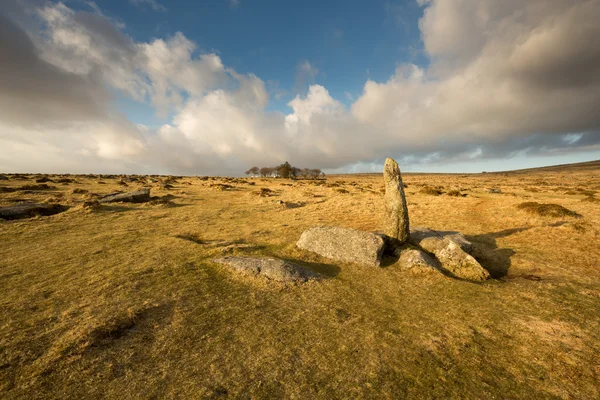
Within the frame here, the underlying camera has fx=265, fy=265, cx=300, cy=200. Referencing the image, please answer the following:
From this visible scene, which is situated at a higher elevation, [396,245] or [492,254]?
[396,245]

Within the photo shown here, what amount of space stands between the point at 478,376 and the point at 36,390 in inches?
343

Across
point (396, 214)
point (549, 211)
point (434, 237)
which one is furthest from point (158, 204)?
point (549, 211)

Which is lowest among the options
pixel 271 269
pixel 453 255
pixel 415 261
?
pixel 415 261

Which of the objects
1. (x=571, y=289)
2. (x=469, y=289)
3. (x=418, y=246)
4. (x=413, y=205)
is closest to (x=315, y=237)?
(x=418, y=246)

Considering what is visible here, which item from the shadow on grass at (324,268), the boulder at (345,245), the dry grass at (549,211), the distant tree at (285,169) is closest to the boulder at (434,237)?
the boulder at (345,245)

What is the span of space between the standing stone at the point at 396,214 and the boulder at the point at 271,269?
5405 millimetres

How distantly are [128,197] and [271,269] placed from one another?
73.6ft

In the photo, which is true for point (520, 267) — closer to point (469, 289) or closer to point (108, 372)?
point (469, 289)

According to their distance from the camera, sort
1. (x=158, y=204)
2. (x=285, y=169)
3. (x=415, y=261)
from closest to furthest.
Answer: (x=415, y=261)
(x=158, y=204)
(x=285, y=169)

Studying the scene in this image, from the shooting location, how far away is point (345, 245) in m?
12.8

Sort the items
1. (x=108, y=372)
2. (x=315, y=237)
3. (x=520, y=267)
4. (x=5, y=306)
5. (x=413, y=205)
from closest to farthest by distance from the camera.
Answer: (x=108, y=372) < (x=5, y=306) < (x=520, y=267) < (x=315, y=237) < (x=413, y=205)

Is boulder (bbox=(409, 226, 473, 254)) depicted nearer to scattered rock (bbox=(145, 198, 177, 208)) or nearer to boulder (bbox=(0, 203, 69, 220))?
scattered rock (bbox=(145, 198, 177, 208))

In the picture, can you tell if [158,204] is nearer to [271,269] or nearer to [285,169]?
[271,269]

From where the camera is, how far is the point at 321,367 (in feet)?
18.9
